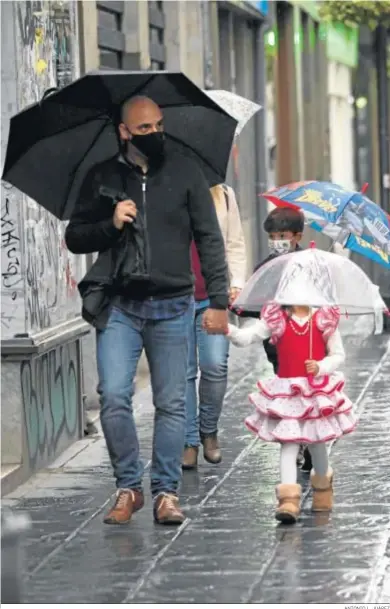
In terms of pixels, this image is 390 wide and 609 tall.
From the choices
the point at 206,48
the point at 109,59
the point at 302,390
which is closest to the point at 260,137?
the point at 206,48

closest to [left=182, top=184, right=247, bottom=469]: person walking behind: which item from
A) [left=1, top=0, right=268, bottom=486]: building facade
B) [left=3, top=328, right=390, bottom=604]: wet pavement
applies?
[left=3, top=328, right=390, bottom=604]: wet pavement

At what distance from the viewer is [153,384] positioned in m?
8.42

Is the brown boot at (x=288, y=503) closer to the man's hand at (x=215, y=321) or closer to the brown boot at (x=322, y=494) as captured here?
the brown boot at (x=322, y=494)

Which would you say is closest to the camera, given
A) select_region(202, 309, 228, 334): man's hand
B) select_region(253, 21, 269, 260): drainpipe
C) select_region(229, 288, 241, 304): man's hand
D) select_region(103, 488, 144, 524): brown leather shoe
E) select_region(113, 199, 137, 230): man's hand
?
select_region(113, 199, 137, 230): man's hand

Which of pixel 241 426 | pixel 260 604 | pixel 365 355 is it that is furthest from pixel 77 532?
pixel 365 355

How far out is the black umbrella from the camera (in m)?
8.41

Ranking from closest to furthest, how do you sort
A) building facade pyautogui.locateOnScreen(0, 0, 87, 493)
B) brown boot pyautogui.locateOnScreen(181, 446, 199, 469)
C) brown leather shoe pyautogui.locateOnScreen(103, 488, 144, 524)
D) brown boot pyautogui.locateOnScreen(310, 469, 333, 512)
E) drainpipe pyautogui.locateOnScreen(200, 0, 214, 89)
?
brown leather shoe pyautogui.locateOnScreen(103, 488, 144, 524), brown boot pyautogui.locateOnScreen(310, 469, 333, 512), building facade pyautogui.locateOnScreen(0, 0, 87, 493), brown boot pyautogui.locateOnScreen(181, 446, 199, 469), drainpipe pyautogui.locateOnScreen(200, 0, 214, 89)

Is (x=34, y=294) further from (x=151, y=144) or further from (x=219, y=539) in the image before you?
(x=219, y=539)

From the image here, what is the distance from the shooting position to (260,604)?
6711 mm

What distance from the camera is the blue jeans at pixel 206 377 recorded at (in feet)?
32.1

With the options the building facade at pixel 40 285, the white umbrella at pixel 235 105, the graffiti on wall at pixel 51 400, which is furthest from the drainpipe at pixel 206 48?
the white umbrella at pixel 235 105

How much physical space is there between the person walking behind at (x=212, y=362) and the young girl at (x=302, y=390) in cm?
119

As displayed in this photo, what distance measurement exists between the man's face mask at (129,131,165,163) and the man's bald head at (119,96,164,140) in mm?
22

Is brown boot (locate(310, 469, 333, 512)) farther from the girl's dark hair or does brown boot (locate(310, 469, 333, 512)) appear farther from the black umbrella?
the black umbrella
